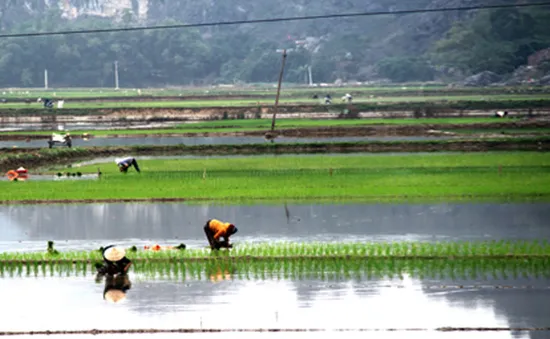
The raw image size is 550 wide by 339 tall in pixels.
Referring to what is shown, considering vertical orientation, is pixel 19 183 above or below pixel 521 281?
above

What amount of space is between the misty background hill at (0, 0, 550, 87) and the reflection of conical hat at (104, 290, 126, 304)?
98507 millimetres

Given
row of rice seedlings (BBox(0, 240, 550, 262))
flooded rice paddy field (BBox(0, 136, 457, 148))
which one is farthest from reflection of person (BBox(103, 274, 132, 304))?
flooded rice paddy field (BBox(0, 136, 457, 148))

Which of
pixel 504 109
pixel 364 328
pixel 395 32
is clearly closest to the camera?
pixel 364 328

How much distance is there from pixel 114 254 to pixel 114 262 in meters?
0.21

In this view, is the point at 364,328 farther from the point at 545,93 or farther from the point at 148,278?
the point at 545,93

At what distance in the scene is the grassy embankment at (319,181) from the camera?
30.0 meters

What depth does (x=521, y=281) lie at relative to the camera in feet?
60.0

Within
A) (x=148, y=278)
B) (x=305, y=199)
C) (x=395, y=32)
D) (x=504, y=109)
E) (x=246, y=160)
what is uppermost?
(x=395, y=32)

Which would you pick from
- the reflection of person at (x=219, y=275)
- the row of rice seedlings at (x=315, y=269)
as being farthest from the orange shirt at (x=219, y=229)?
the reflection of person at (x=219, y=275)

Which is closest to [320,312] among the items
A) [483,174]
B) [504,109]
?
[483,174]

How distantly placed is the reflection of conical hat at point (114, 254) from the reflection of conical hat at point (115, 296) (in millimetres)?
1040

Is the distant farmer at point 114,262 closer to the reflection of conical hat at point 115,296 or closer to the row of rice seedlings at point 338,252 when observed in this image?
the row of rice seedlings at point 338,252

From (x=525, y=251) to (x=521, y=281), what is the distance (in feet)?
7.36

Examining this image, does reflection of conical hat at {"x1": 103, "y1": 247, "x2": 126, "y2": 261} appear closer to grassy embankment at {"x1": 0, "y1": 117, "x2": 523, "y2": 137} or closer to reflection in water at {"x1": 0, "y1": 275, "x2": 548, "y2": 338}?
reflection in water at {"x1": 0, "y1": 275, "x2": 548, "y2": 338}
